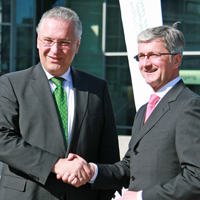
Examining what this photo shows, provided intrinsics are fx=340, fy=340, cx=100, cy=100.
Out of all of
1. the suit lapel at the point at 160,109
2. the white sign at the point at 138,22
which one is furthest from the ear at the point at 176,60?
Answer: the white sign at the point at 138,22

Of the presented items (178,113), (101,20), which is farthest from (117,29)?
(178,113)

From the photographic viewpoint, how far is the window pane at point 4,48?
37.7 ft

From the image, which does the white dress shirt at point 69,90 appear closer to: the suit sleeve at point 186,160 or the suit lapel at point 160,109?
the suit lapel at point 160,109

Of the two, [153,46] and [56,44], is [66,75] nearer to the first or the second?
[56,44]

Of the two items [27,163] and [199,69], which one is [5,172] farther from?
[199,69]

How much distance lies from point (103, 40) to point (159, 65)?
8.71 m

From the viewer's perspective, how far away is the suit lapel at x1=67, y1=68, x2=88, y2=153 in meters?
2.42

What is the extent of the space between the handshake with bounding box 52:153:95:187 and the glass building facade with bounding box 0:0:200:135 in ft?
26.5

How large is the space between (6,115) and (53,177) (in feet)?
1.77

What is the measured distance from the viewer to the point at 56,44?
246 centimetres

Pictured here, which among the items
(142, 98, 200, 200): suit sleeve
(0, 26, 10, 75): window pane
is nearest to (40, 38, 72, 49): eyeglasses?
(142, 98, 200, 200): suit sleeve

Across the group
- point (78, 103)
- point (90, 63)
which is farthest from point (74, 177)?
point (90, 63)

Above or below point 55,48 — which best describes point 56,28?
above

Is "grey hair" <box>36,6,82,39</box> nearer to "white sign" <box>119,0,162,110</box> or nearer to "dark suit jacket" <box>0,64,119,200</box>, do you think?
"dark suit jacket" <box>0,64,119,200</box>
